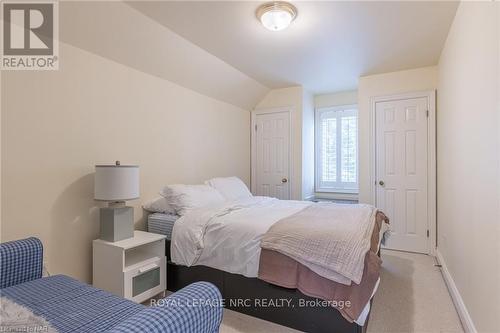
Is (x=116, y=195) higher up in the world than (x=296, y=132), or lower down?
lower down

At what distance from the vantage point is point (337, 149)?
4734mm

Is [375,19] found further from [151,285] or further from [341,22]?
[151,285]

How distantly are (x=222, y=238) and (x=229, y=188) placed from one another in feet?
4.08

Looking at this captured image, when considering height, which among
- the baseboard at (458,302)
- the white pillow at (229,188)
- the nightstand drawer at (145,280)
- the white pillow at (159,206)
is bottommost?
the baseboard at (458,302)

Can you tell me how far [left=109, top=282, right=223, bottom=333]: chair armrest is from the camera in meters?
0.87

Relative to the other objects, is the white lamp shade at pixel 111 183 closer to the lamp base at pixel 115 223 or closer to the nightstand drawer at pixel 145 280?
the lamp base at pixel 115 223

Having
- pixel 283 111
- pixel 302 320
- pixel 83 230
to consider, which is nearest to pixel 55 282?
pixel 83 230

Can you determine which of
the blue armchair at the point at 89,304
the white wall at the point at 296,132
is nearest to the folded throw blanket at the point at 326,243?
the blue armchair at the point at 89,304

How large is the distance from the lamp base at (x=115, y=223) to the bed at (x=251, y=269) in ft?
1.24

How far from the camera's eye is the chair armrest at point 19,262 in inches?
61.3

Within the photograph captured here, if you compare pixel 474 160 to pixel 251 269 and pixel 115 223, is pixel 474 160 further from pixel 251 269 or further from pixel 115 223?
pixel 115 223
